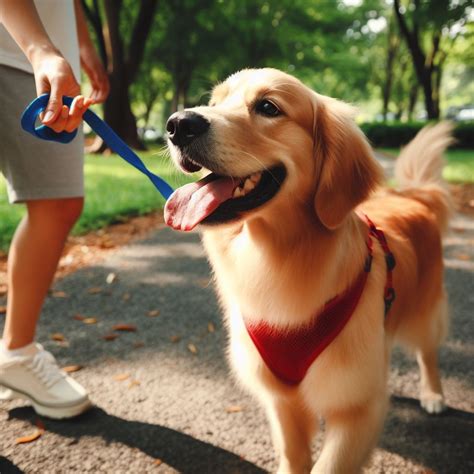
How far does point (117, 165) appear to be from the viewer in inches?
467

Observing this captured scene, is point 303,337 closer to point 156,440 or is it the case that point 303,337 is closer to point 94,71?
point 156,440

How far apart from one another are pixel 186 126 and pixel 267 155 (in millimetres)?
333

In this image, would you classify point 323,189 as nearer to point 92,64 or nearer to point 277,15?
point 92,64

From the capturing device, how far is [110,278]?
14.0 feet

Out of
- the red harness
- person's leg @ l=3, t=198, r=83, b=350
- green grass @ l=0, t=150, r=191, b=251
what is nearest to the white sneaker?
person's leg @ l=3, t=198, r=83, b=350

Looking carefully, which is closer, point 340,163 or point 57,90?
point 57,90

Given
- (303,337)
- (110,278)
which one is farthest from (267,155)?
(110,278)

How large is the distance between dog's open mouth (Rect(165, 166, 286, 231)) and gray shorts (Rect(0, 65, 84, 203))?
2.27ft

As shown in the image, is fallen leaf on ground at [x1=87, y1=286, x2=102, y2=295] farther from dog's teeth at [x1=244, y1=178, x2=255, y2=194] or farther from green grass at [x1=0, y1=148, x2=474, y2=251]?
dog's teeth at [x1=244, y1=178, x2=255, y2=194]

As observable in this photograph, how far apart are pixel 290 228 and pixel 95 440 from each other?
1366 mm

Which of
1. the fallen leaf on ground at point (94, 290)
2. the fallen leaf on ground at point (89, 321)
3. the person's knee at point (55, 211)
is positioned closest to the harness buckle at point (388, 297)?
the person's knee at point (55, 211)

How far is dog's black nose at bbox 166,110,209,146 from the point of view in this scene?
5.60ft

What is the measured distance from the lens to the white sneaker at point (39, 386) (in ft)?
7.64

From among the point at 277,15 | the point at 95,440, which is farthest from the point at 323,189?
the point at 277,15
